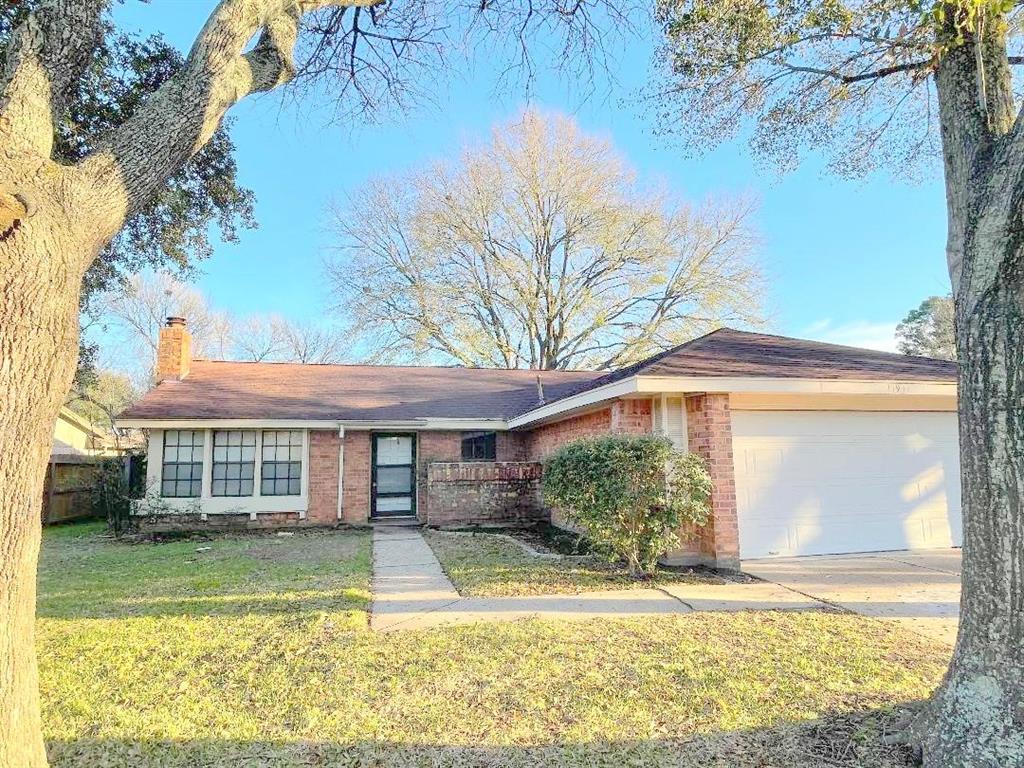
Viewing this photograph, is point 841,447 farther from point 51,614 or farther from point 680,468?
point 51,614

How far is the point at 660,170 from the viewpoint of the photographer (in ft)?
74.7

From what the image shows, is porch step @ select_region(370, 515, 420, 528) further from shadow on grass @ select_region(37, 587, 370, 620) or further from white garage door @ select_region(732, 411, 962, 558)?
white garage door @ select_region(732, 411, 962, 558)

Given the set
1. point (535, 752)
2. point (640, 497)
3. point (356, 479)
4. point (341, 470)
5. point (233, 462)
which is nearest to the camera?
point (535, 752)

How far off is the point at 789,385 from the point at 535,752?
577 cm

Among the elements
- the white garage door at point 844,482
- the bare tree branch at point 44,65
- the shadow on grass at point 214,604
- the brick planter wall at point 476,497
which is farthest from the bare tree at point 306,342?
the bare tree branch at point 44,65

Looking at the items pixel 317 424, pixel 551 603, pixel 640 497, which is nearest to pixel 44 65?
pixel 551 603

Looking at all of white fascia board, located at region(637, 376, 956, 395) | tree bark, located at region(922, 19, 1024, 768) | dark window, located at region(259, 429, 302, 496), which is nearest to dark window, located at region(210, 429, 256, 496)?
dark window, located at region(259, 429, 302, 496)

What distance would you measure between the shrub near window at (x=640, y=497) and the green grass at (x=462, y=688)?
154 cm

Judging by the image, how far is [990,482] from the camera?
2645 mm

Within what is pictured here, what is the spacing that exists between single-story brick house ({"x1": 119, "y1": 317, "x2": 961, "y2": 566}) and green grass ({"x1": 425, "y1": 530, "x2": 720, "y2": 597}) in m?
0.99

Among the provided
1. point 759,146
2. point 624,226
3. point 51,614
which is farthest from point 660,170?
point 51,614

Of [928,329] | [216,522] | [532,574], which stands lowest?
[532,574]

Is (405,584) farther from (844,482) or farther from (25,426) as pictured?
(844,482)

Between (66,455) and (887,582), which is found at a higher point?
(66,455)
